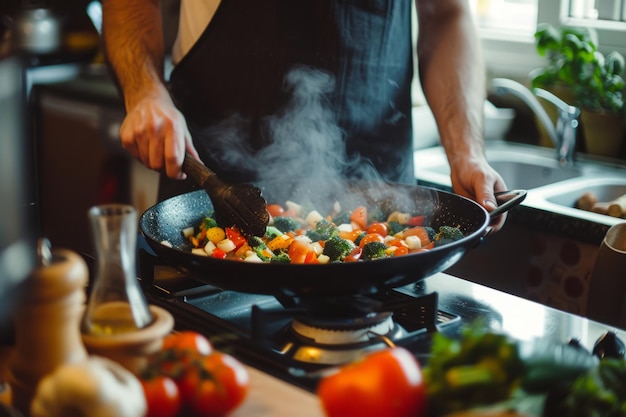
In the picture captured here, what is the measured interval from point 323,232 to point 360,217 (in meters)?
0.12

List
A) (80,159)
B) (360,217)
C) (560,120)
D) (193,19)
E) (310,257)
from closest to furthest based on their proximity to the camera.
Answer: (310,257)
(360,217)
(193,19)
(560,120)
(80,159)

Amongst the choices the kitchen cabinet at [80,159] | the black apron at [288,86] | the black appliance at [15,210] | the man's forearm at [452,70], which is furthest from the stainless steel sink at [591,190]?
the kitchen cabinet at [80,159]

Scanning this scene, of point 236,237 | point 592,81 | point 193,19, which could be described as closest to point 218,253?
point 236,237

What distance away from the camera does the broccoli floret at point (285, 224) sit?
1.67 meters

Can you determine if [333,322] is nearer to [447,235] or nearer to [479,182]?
[447,235]

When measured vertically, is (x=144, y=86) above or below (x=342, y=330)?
above

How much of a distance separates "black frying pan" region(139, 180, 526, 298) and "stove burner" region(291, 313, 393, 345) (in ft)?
0.14

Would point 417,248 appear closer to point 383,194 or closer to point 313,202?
point 383,194

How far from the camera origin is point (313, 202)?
1.88 m

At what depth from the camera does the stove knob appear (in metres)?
1.15

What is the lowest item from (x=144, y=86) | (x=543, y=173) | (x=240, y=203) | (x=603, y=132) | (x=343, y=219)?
(x=543, y=173)

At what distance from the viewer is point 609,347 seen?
117 cm

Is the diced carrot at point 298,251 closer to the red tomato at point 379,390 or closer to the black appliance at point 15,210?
the black appliance at point 15,210

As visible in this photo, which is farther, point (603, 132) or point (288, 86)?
point (603, 132)
